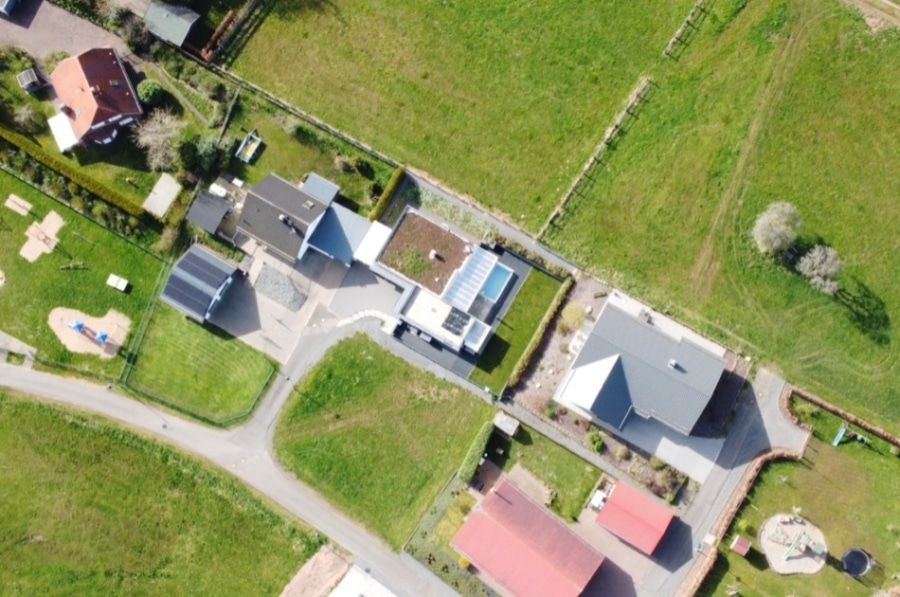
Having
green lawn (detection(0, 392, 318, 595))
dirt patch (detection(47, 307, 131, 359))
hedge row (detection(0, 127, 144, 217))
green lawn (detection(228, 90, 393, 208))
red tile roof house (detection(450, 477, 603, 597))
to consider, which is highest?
green lawn (detection(228, 90, 393, 208))

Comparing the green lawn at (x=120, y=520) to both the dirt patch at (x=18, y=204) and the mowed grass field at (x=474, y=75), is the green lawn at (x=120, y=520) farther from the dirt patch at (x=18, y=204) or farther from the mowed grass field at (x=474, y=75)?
the mowed grass field at (x=474, y=75)

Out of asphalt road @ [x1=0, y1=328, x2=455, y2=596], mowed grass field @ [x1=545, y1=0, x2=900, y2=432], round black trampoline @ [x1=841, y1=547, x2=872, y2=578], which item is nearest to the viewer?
round black trampoline @ [x1=841, y1=547, x2=872, y2=578]

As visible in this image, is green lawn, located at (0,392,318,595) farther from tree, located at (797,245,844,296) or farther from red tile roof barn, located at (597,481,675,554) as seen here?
tree, located at (797,245,844,296)

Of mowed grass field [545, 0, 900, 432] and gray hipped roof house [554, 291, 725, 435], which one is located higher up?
mowed grass field [545, 0, 900, 432]

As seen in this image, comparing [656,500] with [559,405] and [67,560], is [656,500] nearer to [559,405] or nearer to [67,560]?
[559,405]

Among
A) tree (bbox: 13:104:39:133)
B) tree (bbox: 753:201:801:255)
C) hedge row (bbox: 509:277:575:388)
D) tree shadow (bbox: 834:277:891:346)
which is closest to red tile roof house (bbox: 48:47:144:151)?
tree (bbox: 13:104:39:133)

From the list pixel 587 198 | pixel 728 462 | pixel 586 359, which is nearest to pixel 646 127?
pixel 587 198

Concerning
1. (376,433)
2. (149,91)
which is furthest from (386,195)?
(149,91)

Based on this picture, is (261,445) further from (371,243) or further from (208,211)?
(208,211)
